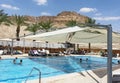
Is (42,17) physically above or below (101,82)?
above

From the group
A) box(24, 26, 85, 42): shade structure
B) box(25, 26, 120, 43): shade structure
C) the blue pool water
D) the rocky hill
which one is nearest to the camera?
the blue pool water

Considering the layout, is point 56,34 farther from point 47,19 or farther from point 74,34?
point 47,19

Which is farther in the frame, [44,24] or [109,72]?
[44,24]

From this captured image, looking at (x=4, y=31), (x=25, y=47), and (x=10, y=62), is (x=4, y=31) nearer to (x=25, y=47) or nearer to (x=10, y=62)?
(x=25, y=47)

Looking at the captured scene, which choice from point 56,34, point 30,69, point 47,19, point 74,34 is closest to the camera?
point 56,34

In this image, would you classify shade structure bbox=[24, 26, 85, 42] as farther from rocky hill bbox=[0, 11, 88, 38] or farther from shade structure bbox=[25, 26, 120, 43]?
rocky hill bbox=[0, 11, 88, 38]

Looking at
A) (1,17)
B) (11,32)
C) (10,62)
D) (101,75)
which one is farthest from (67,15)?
(101,75)

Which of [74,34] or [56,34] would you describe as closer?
[56,34]

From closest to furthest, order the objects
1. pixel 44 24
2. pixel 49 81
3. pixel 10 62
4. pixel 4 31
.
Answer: pixel 49 81
pixel 10 62
pixel 44 24
pixel 4 31

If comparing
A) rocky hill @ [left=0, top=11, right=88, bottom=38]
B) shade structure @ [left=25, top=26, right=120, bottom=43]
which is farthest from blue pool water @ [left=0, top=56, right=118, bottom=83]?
rocky hill @ [left=0, top=11, right=88, bottom=38]

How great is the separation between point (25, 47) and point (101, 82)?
82.0ft

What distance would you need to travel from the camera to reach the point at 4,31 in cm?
6988

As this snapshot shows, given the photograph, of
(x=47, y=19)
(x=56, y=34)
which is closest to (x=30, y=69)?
(x=56, y=34)

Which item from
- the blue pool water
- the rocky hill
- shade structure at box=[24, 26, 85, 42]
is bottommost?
the blue pool water
